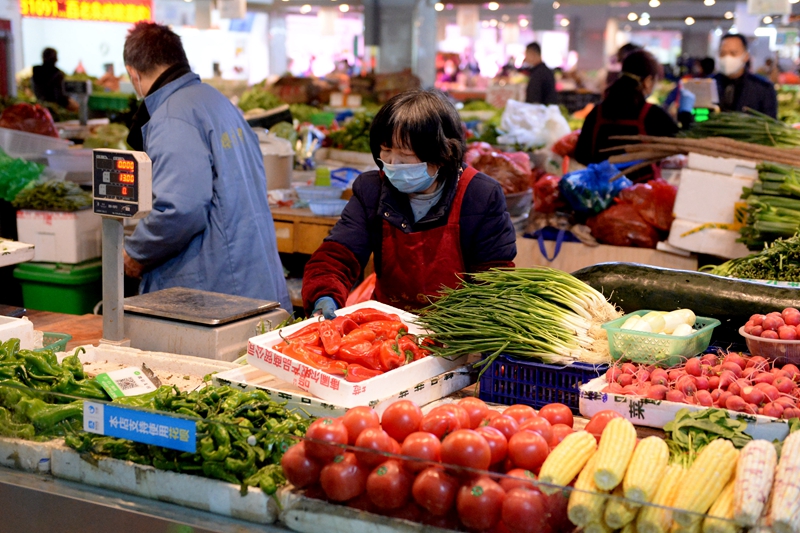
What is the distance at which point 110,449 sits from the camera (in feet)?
7.21

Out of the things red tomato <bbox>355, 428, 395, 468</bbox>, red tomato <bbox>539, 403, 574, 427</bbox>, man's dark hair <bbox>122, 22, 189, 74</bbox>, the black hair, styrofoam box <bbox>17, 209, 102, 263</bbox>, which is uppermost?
man's dark hair <bbox>122, 22, 189, 74</bbox>

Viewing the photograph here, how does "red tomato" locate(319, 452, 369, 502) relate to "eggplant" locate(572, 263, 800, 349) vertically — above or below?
below

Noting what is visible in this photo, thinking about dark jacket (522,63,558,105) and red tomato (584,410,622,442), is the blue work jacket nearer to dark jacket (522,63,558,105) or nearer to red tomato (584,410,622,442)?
red tomato (584,410,622,442)

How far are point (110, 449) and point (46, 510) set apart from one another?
0.22 metres

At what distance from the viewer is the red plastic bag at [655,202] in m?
5.92

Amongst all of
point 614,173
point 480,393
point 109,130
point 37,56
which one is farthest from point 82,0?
point 480,393

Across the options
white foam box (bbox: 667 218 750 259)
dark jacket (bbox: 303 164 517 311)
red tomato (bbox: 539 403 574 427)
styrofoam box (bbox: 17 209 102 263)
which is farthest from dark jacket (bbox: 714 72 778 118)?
red tomato (bbox: 539 403 574 427)

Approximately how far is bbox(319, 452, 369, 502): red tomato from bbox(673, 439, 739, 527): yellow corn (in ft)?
2.20

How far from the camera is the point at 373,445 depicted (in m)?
1.89

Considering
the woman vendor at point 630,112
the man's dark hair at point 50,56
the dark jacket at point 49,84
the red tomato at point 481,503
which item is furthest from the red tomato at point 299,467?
the man's dark hair at point 50,56

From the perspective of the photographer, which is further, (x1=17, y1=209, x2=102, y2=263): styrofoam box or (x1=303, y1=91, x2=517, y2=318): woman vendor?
(x1=17, y1=209, x2=102, y2=263): styrofoam box

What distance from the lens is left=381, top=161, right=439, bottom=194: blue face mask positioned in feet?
10.7

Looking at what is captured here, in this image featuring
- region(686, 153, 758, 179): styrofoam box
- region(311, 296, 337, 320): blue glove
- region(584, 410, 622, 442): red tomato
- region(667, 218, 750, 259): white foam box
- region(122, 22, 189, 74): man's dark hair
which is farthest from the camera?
region(667, 218, 750, 259): white foam box

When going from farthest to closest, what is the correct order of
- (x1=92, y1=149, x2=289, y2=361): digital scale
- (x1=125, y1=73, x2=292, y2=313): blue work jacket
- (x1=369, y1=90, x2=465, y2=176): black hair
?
(x1=125, y1=73, x2=292, y2=313): blue work jacket, (x1=369, y1=90, x2=465, y2=176): black hair, (x1=92, y1=149, x2=289, y2=361): digital scale
